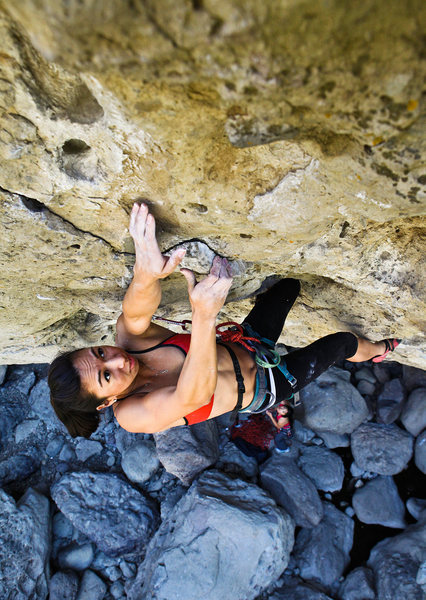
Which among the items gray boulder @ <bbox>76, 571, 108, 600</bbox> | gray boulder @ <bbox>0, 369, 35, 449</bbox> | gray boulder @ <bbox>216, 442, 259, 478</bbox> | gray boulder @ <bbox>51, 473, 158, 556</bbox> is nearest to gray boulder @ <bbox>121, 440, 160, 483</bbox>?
gray boulder @ <bbox>51, 473, 158, 556</bbox>

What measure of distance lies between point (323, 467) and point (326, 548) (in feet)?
2.80

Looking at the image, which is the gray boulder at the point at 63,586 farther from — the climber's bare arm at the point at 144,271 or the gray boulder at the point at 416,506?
the gray boulder at the point at 416,506

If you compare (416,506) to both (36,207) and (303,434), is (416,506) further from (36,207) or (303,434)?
(36,207)

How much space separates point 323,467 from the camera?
4684 mm

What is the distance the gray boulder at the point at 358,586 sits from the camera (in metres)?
3.81

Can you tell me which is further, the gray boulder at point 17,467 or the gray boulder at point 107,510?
the gray boulder at point 17,467

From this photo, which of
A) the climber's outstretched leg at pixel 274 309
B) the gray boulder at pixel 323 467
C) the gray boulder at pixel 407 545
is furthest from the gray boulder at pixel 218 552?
the climber's outstretched leg at pixel 274 309

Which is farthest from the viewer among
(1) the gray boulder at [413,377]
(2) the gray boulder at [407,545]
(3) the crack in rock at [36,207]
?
(1) the gray boulder at [413,377]

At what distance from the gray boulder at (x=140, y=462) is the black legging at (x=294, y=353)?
2.70 m

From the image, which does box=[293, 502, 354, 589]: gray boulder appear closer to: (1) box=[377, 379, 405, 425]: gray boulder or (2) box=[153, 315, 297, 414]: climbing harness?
(1) box=[377, 379, 405, 425]: gray boulder

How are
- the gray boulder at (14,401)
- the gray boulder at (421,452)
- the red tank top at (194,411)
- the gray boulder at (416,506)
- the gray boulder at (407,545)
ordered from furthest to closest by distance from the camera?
the gray boulder at (14,401) → the gray boulder at (421,452) → the gray boulder at (416,506) → the gray boulder at (407,545) → the red tank top at (194,411)

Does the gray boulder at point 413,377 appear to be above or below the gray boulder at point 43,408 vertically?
above

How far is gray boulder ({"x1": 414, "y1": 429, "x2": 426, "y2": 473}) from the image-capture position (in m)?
4.43

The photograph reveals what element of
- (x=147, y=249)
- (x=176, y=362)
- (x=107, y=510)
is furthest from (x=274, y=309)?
(x=107, y=510)
